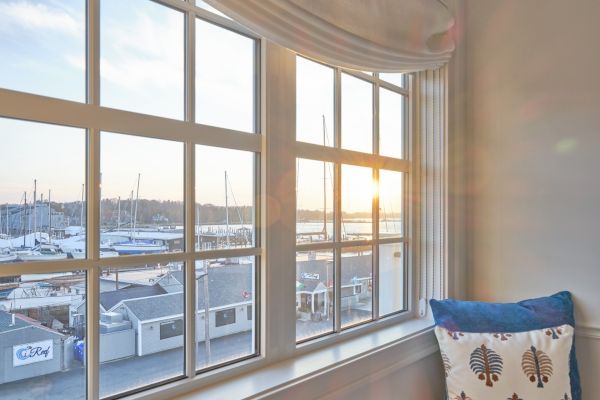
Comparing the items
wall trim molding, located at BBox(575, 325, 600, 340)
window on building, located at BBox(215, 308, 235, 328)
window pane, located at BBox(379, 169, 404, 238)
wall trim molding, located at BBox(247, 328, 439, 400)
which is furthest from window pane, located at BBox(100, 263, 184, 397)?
wall trim molding, located at BBox(575, 325, 600, 340)

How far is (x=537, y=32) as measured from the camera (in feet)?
5.91

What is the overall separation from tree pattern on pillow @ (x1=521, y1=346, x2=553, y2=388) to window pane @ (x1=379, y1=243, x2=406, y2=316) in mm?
481

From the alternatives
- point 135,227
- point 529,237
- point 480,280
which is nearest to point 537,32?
point 529,237

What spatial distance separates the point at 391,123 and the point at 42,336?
4.62 ft

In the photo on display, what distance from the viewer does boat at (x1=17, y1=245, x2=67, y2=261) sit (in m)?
0.77

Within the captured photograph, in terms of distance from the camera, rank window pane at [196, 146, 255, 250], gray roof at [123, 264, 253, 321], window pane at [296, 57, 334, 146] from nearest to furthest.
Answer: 1. gray roof at [123, 264, 253, 321]
2. window pane at [196, 146, 255, 250]
3. window pane at [296, 57, 334, 146]

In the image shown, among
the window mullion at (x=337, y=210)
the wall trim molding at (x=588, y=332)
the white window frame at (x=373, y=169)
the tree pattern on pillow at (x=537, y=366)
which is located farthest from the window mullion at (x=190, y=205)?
the wall trim molding at (x=588, y=332)

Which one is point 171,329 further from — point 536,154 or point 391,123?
point 536,154

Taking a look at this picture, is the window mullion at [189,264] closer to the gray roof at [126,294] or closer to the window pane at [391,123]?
the gray roof at [126,294]

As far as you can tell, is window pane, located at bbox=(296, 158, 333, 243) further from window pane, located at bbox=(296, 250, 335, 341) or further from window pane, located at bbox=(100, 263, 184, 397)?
window pane, located at bbox=(100, 263, 184, 397)

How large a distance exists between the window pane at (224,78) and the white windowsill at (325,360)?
2.18ft

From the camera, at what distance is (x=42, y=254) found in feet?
2.60

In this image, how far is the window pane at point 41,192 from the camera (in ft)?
2.51

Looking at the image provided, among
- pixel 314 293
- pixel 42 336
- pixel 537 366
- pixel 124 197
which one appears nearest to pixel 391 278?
pixel 314 293
